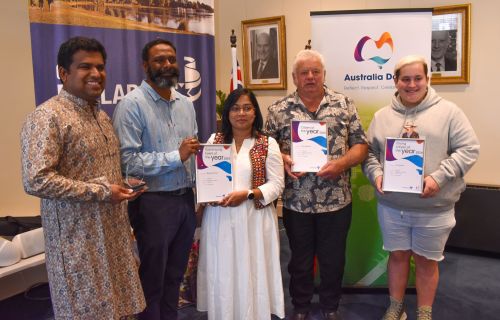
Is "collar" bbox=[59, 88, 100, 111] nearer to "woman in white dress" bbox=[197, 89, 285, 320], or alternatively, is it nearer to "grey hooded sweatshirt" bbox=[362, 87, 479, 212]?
"woman in white dress" bbox=[197, 89, 285, 320]

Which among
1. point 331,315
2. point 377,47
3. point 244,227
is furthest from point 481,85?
point 244,227

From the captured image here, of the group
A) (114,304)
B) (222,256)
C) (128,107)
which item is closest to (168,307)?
(222,256)

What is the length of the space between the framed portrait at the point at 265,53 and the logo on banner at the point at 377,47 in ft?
6.40

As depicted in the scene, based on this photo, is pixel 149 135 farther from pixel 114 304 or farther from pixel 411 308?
pixel 411 308

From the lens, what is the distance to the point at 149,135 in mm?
2166

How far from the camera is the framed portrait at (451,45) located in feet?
12.9

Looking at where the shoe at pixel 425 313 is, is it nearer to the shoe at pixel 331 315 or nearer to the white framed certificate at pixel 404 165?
the shoe at pixel 331 315

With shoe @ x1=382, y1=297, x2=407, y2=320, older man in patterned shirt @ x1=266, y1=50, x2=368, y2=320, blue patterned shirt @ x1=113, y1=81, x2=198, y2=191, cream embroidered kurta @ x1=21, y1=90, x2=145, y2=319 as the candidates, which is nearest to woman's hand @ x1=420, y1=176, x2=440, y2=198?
older man in patterned shirt @ x1=266, y1=50, x2=368, y2=320

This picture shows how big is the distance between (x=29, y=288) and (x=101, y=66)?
7.75ft

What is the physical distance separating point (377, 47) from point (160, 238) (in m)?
1.95

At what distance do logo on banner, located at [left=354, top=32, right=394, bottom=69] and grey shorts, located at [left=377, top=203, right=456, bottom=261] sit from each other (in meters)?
1.07

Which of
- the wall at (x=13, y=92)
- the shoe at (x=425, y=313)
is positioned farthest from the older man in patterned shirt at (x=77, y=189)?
the shoe at (x=425, y=313)

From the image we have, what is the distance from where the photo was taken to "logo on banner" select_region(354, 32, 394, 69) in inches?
116

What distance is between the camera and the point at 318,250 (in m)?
2.64
